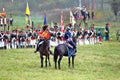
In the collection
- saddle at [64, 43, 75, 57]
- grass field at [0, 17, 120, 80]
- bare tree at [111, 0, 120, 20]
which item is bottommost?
grass field at [0, 17, 120, 80]

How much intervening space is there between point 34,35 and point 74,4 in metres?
47.2

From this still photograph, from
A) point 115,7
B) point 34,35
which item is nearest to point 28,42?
point 34,35

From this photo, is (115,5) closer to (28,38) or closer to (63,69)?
(28,38)

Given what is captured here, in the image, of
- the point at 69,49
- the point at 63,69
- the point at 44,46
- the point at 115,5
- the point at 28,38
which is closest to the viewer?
the point at 63,69

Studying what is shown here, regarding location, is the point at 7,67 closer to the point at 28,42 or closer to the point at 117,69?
the point at 117,69

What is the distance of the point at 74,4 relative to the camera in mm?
84938

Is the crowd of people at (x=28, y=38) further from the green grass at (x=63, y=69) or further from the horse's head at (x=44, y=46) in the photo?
the horse's head at (x=44, y=46)

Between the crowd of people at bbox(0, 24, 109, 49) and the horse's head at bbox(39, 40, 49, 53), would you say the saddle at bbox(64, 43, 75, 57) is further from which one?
the crowd of people at bbox(0, 24, 109, 49)

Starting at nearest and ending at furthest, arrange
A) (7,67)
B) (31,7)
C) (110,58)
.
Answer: (7,67) → (110,58) → (31,7)

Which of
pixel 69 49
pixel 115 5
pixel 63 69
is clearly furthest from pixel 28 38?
pixel 115 5

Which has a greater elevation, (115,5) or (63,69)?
(115,5)

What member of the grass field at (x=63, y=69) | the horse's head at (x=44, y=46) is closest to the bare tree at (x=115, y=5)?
the grass field at (x=63, y=69)

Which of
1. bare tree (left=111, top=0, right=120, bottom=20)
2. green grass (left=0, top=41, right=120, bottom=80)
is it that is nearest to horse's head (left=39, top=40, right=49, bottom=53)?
green grass (left=0, top=41, right=120, bottom=80)

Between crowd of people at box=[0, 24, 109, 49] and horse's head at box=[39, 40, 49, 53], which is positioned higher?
horse's head at box=[39, 40, 49, 53]
